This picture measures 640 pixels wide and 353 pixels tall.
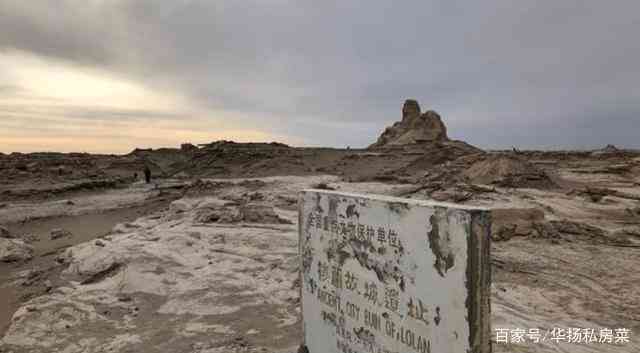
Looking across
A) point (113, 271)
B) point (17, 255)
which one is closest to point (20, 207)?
point (17, 255)

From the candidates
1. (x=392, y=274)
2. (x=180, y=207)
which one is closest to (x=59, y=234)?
(x=180, y=207)

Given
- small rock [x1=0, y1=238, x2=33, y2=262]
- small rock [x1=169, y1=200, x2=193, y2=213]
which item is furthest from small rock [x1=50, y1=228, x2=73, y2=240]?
small rock [x1=169, y1=200, x2=193, y2=213]

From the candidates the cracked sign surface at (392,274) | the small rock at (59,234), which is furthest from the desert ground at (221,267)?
the cracked sign surface at (392,274)

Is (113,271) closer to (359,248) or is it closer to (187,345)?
(187,345)

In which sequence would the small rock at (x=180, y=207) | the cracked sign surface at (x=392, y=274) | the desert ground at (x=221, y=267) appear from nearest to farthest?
1. the cracked sign surface at (x=392, y=274)
2. the desert ground at (x=221, y=267)
3. the small rock at (x=180, y=207)

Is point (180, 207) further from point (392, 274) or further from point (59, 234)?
point (392, 274)

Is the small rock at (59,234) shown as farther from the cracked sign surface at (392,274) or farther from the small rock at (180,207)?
the cracked sign surface at (392,274)

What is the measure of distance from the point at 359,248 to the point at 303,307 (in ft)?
3.50

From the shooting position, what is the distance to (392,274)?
123 inches

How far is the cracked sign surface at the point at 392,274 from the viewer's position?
2596 millimetres

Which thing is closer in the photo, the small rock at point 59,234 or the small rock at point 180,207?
the small rock at point 59,234

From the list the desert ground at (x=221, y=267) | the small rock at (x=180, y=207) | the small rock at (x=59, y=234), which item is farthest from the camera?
the small rock at (x=180, y=207)

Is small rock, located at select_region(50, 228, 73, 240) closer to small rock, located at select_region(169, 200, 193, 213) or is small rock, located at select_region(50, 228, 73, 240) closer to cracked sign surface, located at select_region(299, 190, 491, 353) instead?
small rock, located at select_region(169, 200, 193, 213)

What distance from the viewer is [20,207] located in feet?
47.6
